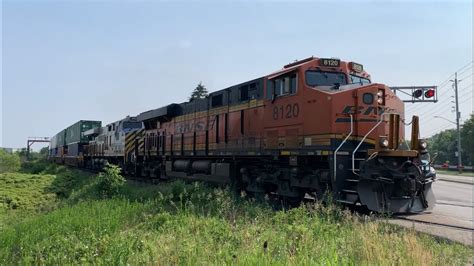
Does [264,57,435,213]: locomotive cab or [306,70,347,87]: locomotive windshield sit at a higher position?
[306,70,347,87]: locomotive windshield

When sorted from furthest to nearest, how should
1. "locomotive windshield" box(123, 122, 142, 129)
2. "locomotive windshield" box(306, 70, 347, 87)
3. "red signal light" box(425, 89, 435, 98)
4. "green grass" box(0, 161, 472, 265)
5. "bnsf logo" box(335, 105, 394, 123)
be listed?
1. "red signal light" box(425, 89, 435, 98)
2. "locomotive windshield" box(123, 122, 142, 129)
3. "locomotive windshield" box(306, 70, 347, 87)
4. "bnsf logo" box(335, 105, 394, 123)
5. "green grass" box(0, 161, 472, 265)

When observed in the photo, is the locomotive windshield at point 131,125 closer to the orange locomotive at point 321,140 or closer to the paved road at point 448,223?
the orange locomotive at point 321,140

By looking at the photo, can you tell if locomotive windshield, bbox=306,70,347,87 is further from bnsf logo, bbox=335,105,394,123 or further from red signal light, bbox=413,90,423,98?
red signal light, bbox=413,90,423,98

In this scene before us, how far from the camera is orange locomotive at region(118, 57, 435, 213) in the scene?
32.1ft

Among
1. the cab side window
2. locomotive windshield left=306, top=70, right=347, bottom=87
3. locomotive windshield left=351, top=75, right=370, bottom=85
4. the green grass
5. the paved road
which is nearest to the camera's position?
the green grass

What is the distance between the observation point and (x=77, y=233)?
8062 millimetres

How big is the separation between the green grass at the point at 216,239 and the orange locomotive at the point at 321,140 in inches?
52.5

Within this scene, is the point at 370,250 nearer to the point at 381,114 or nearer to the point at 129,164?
the point at 381,114

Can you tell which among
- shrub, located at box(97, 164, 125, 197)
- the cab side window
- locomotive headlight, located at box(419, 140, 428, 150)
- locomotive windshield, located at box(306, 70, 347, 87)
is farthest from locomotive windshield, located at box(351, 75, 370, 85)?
shrub, located at box(97, 164, 125, 197)

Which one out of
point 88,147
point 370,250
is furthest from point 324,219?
point 88,147

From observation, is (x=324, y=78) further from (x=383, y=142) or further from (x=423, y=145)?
(x=423, y=145)

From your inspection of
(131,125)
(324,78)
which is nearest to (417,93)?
(131,125)

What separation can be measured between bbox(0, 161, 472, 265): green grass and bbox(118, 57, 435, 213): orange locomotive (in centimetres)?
133

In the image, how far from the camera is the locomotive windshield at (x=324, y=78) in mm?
11320
